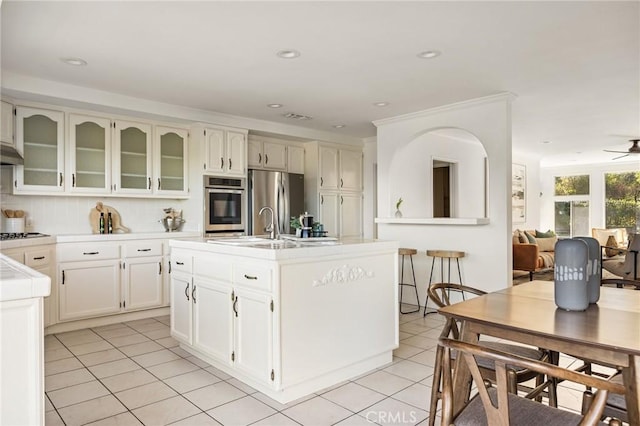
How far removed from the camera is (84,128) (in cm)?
439

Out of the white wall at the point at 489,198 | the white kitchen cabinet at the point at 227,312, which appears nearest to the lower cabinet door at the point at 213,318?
the white kitchen cabinet at the point at 227,312

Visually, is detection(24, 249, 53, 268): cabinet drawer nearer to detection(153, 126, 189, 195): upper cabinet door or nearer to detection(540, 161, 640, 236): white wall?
detection(153, 126, 189, 195): upper cabinet door

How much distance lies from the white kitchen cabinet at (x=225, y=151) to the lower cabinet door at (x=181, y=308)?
76.7 inches

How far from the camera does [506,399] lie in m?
1.29

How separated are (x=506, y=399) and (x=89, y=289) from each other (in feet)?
13.7

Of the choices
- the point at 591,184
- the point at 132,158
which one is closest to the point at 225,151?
the point at 132,158

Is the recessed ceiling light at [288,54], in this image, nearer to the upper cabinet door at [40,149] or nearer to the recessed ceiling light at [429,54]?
the recessed ceiling light at [429,54]

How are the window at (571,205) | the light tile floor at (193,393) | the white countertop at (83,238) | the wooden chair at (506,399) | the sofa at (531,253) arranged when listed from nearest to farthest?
1. the wooden chair at (506,399)
2. the light tile floor at (193,393)
3. the white countertop at (83,238)
4. the sofa at (531,253)
5. the window at (571,205)

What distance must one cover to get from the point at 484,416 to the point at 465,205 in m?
6.13

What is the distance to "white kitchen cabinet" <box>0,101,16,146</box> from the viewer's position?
3.76 metres

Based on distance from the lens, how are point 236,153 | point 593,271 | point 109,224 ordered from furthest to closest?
point 236,153
point 109,224
point 593,271

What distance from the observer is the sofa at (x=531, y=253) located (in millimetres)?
7108

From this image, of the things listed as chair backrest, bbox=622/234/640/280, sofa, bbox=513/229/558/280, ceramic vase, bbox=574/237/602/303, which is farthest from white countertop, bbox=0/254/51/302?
sofa, bbox=513/229/558/280

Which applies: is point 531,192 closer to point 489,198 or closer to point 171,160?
point 489,198
